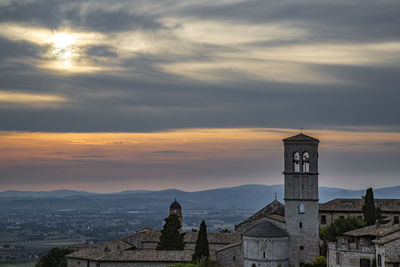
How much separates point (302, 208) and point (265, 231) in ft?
17.5

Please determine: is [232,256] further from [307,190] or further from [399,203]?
[399,203]

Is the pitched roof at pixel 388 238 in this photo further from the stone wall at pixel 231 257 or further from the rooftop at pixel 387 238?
the stone wall at pixel 231 257

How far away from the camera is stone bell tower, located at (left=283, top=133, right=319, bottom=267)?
69188mm

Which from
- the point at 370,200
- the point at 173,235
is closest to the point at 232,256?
the point at 173,235

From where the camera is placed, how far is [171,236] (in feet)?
257

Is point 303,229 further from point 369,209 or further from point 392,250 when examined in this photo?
point 392,250

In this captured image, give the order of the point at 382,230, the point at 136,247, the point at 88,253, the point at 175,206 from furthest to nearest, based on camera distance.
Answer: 1. the point at 175,206
2. the point at 136,247
3. the point at 88,253
4. the point at 382,230

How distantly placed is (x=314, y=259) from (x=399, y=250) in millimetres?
17588

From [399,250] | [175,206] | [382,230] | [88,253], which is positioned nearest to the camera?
[399,250]

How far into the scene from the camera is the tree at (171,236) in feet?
255

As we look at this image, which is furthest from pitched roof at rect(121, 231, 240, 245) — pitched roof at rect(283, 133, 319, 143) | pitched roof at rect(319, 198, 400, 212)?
pitched roof at rect(283, 133, 319, 143)

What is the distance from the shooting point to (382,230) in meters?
56.1

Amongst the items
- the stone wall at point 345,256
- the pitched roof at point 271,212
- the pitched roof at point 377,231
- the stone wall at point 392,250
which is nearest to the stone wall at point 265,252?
the pitched roof at point 271,212

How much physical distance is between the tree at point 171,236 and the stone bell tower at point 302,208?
1523 cm
